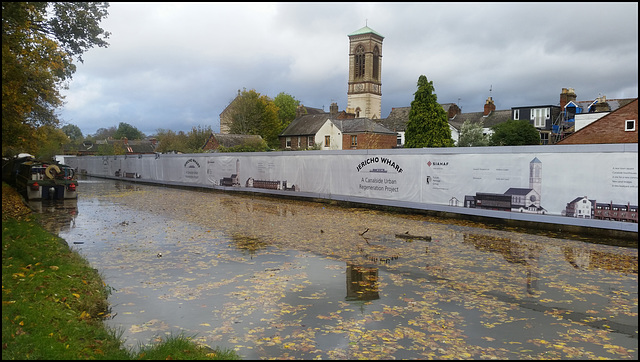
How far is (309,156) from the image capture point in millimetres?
24781

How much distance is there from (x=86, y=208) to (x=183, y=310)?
1664 cm

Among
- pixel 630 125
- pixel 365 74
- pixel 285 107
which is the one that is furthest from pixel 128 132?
pixel 630 125

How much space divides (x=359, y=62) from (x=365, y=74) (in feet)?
17.9

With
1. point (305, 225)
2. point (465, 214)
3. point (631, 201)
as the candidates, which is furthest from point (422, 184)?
point (631, 201)

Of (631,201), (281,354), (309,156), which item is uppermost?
(309,156)

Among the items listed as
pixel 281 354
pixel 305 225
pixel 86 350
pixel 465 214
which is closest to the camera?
pixel 86 350

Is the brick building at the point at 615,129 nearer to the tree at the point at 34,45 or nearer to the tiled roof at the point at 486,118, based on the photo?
the tree at the point at 34,45

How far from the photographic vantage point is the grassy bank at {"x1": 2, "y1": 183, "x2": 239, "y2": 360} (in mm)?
4926

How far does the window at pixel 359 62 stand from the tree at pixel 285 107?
23.9 m

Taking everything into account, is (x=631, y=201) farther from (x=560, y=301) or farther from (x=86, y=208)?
(x=86, y=208)

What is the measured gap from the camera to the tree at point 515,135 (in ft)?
174

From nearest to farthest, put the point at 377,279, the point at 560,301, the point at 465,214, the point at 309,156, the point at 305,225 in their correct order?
the point at 560,301
the point at 377,279
the point at 305,225
the point at 465,214
the point at 309,156

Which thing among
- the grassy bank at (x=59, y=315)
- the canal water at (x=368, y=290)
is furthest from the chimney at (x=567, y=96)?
the grassy bank at (x=59, y=315)

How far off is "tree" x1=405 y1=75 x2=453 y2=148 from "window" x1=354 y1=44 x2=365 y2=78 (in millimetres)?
75816
